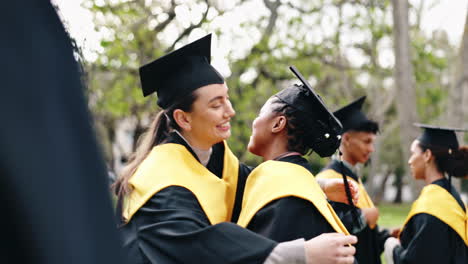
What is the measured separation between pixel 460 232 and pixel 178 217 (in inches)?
109

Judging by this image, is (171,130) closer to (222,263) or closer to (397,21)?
(222,263)

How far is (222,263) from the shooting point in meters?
2.02

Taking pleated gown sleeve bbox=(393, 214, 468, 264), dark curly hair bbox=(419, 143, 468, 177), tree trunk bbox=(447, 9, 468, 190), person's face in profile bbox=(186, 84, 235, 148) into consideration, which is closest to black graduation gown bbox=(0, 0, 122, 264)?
person's face in profile bbox=(186, 84, 235, 148)

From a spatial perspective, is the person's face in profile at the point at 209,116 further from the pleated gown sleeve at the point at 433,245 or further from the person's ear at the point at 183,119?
the pleated gown sleeve at the point at 433,245

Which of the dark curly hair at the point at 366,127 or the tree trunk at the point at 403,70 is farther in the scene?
the tree trunk at the point at 403,70

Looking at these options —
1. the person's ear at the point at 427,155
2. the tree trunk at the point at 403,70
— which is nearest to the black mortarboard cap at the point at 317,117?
the person's ear at the point at 427,155

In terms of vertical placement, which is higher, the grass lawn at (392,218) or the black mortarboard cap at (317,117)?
the black mortarboard cap at (317,117)

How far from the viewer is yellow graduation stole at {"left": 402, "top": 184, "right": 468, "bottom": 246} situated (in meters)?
4.00

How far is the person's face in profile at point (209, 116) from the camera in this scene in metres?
2.55

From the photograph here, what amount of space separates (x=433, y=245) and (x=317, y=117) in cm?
206

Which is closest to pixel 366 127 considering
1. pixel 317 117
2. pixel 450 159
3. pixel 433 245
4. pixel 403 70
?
pixel 450 159

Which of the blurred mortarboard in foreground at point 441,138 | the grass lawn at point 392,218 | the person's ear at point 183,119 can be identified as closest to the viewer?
the person's ear at point 183,119

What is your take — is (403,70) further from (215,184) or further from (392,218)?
(392,218)

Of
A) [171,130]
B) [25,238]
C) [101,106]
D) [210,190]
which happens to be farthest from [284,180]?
[101,106]
